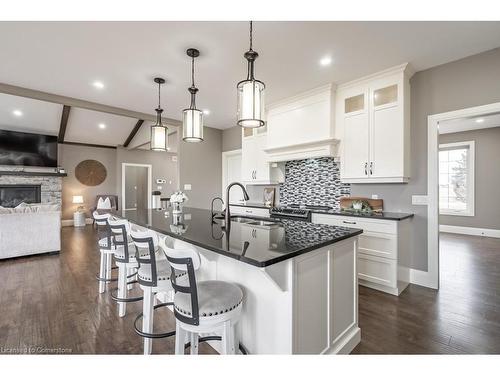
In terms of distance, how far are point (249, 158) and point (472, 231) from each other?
18.6 feet

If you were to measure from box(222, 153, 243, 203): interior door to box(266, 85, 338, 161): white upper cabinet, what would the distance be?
1659mm

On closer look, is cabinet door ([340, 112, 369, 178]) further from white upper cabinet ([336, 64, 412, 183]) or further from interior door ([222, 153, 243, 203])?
interior door ([222, 153, 243, 203])

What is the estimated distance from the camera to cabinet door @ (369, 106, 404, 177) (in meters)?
2.90

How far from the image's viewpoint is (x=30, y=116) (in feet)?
19.2

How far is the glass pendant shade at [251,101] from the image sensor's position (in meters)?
1.76

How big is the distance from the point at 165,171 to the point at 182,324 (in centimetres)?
851

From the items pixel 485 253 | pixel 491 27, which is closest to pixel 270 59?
pixel 491 27

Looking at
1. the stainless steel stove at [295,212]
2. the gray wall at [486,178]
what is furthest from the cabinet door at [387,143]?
the gray wall at [486,178]

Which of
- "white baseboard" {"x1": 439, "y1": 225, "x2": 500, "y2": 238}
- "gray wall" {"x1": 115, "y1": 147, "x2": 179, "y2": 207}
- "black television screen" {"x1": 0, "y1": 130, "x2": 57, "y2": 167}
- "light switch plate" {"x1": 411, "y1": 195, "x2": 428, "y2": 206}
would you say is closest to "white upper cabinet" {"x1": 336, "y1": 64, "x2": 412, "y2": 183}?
"light switch plate" {"x1": 411, "y1": 195, "x2": 428, "y2": 206}

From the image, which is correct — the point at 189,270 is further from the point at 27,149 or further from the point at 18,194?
the point at 18,194

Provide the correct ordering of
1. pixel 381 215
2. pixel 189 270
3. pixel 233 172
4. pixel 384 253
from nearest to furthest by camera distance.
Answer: pixel 189 270 < pixel 384 253 < pixel 381 215 < pixel 233 172

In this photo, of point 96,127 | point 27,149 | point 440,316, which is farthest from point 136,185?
point 440,316

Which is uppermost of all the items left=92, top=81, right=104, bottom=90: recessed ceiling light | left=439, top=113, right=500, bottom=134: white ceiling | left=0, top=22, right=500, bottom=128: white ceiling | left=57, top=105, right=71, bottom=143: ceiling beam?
left=57, top=105, right=71, bottom=143: ceiling beam

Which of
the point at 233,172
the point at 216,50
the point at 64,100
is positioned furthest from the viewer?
the point at 233,172
